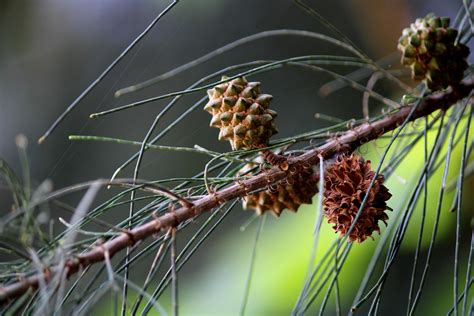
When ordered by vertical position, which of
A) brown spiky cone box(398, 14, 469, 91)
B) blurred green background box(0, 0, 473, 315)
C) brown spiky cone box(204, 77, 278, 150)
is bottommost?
brown spiky cone box(204, 77, 278, 150)

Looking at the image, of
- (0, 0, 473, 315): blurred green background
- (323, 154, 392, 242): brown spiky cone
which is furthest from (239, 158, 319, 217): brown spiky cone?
(0, 0, 473, 315): blurred green background

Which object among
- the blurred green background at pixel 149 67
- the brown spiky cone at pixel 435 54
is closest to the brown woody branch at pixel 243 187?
the brown spiky cone at pixel 435 54

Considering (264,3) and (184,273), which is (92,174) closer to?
(184,273)

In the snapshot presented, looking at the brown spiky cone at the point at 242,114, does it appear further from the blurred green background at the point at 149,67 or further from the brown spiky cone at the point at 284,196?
the blurred green background at the point at 149,67

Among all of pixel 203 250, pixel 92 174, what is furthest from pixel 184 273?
pixel 92 174

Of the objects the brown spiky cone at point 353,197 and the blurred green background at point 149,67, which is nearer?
the brown spiky cone at point 353,197

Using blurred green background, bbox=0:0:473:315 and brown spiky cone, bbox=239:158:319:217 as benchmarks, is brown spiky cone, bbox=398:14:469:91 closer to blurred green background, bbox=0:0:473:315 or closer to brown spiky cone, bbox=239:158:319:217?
brown spiky cone, bbox=239:158:319:217
